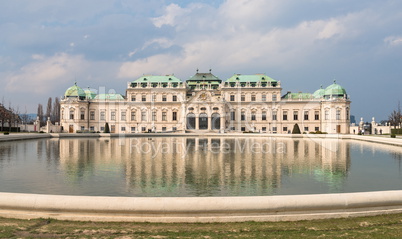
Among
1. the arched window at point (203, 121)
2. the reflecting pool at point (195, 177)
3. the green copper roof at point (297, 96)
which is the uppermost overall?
the green copper roof at point (297, 96)

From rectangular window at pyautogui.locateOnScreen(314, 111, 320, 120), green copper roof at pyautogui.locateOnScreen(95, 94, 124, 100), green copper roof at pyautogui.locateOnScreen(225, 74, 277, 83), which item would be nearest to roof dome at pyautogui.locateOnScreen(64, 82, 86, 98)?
green copper roof at pyautogui.locateOnScreen(95, 94, 124, 100)

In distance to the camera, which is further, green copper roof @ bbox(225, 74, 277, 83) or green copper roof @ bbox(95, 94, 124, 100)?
green copper roof @ bbox(95, 94, 124, 100)

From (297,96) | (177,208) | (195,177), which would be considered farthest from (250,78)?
(177,208)

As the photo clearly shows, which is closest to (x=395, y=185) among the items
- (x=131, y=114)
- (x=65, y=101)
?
(x=131, y=114)

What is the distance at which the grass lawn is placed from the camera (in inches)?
318

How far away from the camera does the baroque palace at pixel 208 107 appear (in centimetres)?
9038

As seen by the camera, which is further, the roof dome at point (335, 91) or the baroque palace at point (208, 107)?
the roof dome at point (335, 91)

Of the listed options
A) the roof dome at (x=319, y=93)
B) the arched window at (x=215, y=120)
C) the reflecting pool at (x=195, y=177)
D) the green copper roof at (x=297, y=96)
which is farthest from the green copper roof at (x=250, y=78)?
the reflecting pool at (x=195, y=177)

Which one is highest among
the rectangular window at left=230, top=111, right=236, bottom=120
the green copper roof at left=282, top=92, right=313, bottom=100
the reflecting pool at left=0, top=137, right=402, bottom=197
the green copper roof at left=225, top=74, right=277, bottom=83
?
the green copper roof at left=225, top=74, right=277, bottom=83

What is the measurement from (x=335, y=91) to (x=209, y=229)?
92909 millimetres

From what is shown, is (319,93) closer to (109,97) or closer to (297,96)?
(297,96)

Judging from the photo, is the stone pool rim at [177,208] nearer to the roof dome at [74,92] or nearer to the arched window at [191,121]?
the arched window at [191,121]

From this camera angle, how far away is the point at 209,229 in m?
8.66

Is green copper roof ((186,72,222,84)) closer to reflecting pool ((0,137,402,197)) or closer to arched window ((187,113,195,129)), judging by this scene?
arched window ((187,113,195,129))
